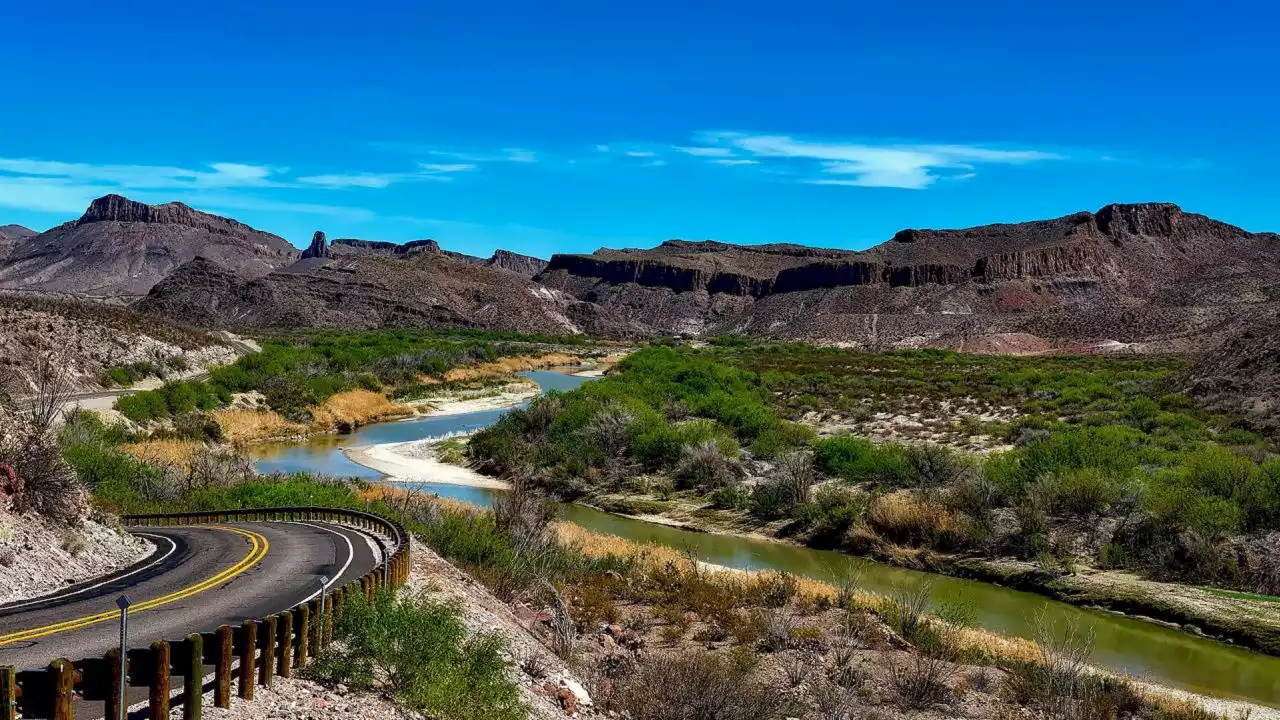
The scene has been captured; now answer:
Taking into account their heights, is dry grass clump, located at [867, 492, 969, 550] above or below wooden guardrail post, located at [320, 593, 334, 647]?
below

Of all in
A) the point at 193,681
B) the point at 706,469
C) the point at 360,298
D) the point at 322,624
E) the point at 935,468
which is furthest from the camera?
the point at 360,298

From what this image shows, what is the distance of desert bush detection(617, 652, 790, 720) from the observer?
1008cm

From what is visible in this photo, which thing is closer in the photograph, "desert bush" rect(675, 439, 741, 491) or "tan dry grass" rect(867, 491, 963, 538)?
"tan dry grass" rect(867, 491, 963, 538)

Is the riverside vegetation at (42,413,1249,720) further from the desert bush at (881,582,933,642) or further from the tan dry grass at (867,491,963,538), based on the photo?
the tan dry grass at (867,491,963,538)

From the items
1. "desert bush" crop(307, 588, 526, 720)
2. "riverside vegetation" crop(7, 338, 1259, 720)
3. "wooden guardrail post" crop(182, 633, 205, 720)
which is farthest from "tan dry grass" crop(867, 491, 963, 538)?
"wooden guardrail post" crop(182, 633, 205, 720)

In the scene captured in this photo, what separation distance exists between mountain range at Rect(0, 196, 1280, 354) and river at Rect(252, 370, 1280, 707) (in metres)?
86.8

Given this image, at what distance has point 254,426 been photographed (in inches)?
1656

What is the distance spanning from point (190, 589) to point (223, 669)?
426 cm

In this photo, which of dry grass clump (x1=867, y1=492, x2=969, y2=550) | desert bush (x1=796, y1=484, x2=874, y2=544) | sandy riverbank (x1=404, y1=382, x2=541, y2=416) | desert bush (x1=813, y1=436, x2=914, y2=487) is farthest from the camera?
sandy riverbank (x1=404, y1=382, x2=541, y2=416)

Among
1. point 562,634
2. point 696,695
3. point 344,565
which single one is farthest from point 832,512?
point 696,695

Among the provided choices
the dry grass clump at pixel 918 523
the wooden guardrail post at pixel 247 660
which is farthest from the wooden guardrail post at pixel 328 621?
the dry grass clump at pixel 918 523

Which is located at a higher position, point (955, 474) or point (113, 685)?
point (113, 685)

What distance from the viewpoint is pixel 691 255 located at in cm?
19688

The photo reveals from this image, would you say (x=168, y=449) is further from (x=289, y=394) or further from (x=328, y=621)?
(x=328, y=621)
